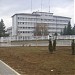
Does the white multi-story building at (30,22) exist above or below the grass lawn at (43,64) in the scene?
above

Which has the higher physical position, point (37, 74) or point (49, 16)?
point (49, 16)

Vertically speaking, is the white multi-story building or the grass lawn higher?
the white multi-story building

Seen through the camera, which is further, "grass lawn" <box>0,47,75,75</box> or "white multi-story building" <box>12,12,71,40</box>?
"white multi-story building" <box>12,12,71,40</box>

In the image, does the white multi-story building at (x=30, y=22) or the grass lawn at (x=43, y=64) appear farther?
the white multi-story building at (x=30, y=22)

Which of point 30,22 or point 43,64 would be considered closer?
point 43,64

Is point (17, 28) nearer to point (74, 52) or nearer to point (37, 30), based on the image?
point (37, 30)

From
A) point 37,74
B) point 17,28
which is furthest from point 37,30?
point 37,74

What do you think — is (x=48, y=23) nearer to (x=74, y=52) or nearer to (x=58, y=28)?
(x=58, y=28)

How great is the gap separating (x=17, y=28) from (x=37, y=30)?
10.9 m

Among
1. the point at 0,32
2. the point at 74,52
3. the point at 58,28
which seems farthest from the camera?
the point at 58,28

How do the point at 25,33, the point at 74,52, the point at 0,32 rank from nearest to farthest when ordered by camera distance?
the point at 74,52 < the point at 0,32 < the point at 25,33

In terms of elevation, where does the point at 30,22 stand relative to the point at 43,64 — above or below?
above

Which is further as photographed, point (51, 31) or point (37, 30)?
point (51, 31)

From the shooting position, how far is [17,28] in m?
125
